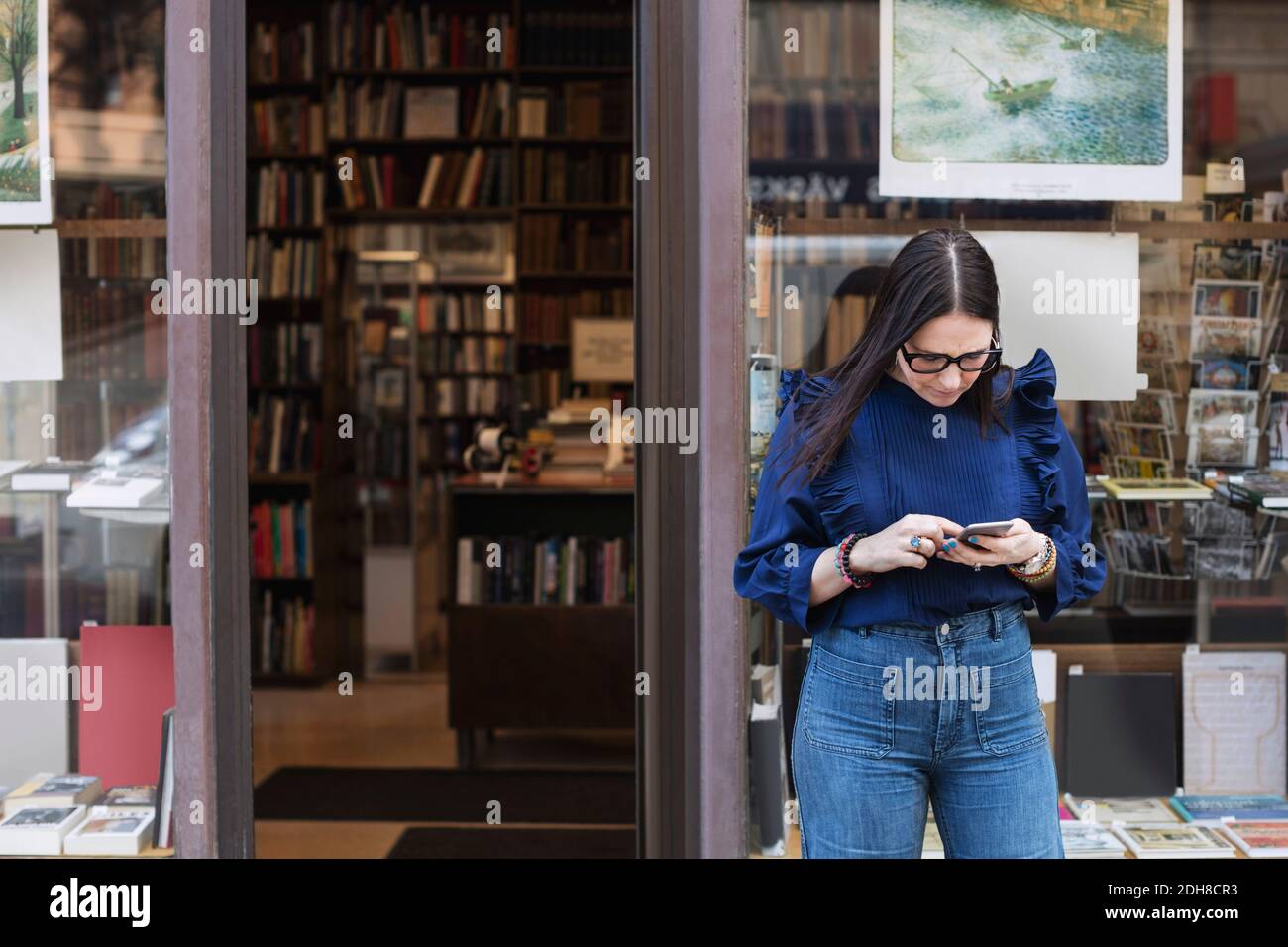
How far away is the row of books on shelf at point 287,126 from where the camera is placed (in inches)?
259

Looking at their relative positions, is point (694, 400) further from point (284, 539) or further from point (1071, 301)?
point (284, 539)

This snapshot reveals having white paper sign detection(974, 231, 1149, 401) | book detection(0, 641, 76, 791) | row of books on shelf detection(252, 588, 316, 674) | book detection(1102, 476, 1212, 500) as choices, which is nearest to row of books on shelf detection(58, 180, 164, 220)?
book detection(0, 641, 76, 791)

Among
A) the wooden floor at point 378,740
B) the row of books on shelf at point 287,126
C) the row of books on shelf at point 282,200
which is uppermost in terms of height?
the row of books on shelf at point 287,126

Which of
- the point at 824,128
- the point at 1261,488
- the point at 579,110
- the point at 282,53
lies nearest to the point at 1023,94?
the point at 824,128

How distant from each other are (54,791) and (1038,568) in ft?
7.50

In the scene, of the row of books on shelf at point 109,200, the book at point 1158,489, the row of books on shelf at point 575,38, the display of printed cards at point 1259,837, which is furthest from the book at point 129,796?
the row of books on shelf at point 575,38

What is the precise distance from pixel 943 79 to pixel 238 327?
1661mm

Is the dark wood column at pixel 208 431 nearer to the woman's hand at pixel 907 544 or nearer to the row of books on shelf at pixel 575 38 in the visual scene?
the woman's hand at pixel 907 544

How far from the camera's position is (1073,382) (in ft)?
9.61

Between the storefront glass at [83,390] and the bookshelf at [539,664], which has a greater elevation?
the storefront glass at [83,390]

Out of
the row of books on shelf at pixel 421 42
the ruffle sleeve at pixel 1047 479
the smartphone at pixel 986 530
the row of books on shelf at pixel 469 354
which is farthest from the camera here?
the row of books on shelf at pixel 469 354

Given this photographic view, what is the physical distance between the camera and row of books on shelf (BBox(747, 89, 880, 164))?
9.57 ft

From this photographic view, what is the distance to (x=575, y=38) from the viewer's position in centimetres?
686

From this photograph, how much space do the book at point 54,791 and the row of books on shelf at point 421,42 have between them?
4726 mm
